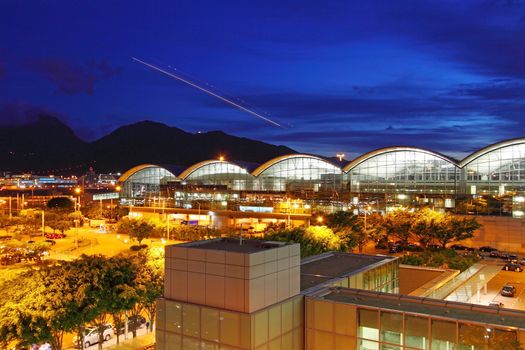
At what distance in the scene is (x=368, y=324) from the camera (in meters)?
12.5

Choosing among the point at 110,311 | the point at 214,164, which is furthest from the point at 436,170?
the point at 110,311

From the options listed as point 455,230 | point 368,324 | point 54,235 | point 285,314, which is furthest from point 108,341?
point 54,235

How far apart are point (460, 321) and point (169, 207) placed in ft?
188

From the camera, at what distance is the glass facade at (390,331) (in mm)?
11180

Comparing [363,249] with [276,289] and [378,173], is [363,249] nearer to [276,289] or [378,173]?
[378,173]

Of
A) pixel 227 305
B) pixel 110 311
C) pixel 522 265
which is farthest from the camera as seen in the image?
pixel 522 265

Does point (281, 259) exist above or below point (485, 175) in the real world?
below

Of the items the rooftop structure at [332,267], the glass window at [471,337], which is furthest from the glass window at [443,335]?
the rooftop structure at [332,267]

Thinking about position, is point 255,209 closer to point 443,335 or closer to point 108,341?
point 108,341

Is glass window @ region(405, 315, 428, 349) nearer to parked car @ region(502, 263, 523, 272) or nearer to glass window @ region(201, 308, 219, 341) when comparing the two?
glass window @ region(201, 308, 219, 341)

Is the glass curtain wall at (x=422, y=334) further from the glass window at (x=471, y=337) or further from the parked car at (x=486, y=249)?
the parked car at (x=486, y=249)

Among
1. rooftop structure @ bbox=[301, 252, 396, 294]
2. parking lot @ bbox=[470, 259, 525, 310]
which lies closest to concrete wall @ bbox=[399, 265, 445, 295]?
parking lot @ bbox=[470, 259, 525, 310]

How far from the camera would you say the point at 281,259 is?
43.1 ft

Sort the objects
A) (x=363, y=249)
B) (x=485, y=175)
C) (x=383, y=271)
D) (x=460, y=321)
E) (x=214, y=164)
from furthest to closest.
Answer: (x=214, y=164) → (x=485, y=175) → (x=363, y=249) → (x=383, y=271) → (x=460, y=321)
